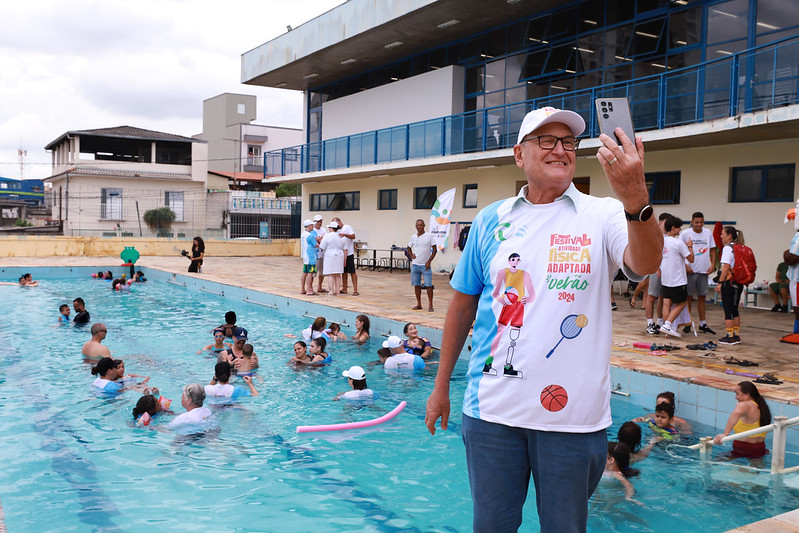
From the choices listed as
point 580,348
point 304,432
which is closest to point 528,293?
point 580,348

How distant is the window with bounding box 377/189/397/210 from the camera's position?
2567 centimetres

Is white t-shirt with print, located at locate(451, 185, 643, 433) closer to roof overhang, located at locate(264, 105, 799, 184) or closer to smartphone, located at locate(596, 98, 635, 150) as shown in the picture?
smartphone, located at locate(596, 98, 635, 150)

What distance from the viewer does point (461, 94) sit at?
22.4m

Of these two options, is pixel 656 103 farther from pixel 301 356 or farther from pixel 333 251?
pixel 301 356

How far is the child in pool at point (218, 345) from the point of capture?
36.1 feet

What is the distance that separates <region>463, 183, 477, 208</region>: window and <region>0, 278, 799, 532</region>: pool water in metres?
12.4

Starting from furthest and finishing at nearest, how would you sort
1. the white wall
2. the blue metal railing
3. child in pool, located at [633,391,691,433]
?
the white wall
the blue metal railing
child in pool, located at [633,391,691,433]

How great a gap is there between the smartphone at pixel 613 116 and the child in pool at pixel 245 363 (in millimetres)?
8236

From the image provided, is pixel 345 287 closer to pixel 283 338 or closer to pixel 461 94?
pixel 283 338

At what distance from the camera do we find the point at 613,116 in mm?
2158

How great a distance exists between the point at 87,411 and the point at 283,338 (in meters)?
4.93

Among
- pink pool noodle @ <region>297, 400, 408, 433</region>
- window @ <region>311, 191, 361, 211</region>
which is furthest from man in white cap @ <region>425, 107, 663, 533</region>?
window @ <region>311, 191, 361, 211</region>

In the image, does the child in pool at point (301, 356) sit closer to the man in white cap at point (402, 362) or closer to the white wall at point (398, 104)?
the man in white cap at point (402, 362)

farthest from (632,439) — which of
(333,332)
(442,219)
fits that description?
(442,219)
